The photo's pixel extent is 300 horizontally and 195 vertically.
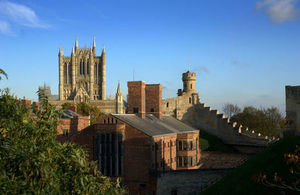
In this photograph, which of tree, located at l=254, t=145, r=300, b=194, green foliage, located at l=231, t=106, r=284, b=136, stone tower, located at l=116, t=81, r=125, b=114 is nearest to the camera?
tree, located at l=254, t=145, r=300, b=194

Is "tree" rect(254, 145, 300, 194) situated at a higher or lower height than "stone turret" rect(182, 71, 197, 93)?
lower

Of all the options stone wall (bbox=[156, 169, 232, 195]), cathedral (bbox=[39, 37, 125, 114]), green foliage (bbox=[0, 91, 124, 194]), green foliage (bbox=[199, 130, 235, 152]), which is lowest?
stone wall (bbox=[156, 169, 232, 195])

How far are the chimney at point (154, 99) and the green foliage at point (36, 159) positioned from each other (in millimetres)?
33595

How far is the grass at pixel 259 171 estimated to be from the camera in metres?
23.1

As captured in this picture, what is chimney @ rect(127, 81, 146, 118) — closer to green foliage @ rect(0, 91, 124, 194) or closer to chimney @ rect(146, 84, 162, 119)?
chimney @ rect(146, 84, 162, 119)

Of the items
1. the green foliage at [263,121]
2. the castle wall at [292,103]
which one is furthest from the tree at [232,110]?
the castle wall at [292,103]

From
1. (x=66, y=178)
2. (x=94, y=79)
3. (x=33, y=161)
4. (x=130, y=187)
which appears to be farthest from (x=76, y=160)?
(x=94, y=79)

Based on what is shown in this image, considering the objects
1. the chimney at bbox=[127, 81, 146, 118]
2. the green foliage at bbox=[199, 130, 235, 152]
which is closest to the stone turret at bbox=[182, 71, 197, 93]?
the green foliage at bbox=[199, 130, 235, 152]

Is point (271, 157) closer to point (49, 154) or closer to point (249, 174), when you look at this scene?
point (249, 174)

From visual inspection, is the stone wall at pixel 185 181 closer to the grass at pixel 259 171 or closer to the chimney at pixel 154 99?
the grass at pixel 259 171

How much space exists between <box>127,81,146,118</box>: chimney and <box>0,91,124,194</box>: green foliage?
93.1 feet

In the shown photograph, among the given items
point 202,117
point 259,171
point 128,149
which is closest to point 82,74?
point 202,117

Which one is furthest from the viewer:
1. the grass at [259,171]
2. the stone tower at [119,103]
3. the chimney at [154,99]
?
the stone tower at [119,103]

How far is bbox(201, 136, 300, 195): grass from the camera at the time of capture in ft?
75.9
